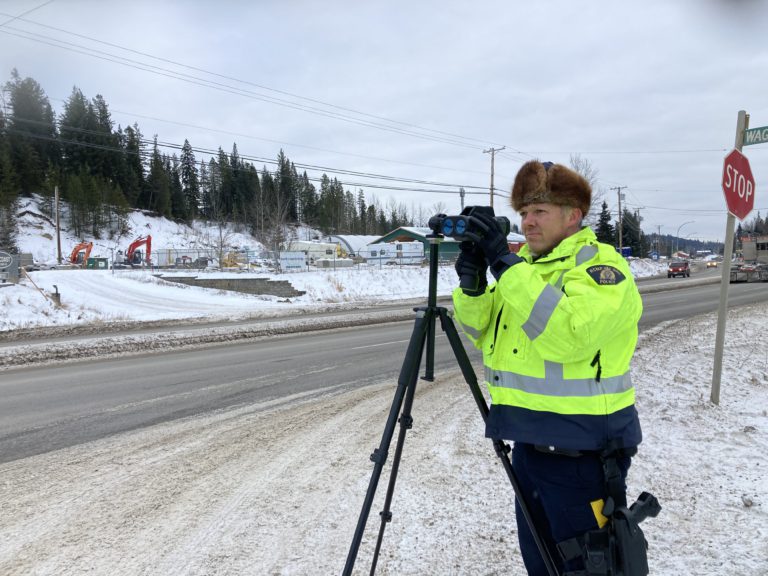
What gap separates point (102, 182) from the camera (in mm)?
73875

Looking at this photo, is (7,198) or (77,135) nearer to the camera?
(7,198)

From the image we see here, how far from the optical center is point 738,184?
16.3 ft

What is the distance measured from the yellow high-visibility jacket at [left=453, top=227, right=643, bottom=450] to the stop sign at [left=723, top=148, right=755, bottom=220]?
4.09 m

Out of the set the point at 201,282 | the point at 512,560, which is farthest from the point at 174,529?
the point at 201,282

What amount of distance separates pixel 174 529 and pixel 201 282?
26.0m

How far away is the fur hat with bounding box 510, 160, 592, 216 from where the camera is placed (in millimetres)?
1889

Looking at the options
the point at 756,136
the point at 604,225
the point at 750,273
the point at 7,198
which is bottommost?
the point at 750,273

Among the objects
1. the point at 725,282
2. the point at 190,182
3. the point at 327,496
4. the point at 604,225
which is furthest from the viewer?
the point at 190,182

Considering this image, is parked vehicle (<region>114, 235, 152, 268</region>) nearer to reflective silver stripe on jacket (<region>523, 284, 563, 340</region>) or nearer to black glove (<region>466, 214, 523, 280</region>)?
black glove (<region>466, 214, 523, 280</region>)

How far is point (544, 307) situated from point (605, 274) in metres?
0.26

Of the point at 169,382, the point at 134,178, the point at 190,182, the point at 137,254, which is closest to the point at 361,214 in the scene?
the point at 190,182

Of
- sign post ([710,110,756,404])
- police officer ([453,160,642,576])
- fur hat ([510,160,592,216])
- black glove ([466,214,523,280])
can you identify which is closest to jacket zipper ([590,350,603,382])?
police officer ([453,160,642,576])

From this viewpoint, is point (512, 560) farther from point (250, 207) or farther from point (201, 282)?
point (250, 207)

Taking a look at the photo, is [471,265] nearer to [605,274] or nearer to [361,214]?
[605,274]
